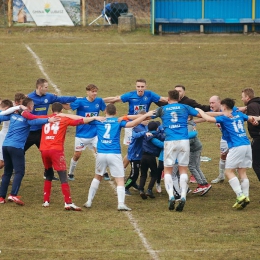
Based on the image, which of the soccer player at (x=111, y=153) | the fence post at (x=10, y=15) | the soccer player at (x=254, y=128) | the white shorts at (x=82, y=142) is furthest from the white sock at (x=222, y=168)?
the fence post at (x=10, y=15)

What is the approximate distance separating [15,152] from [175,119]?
3.19 metres

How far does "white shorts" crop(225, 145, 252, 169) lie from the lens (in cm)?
1476

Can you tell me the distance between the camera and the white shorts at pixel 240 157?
14758 mm

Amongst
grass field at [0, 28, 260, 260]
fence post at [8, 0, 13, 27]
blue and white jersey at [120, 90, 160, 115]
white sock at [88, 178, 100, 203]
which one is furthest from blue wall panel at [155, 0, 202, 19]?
white sock at [88, 178, 100, 203]

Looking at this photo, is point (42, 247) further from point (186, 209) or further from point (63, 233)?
point (186, 209)

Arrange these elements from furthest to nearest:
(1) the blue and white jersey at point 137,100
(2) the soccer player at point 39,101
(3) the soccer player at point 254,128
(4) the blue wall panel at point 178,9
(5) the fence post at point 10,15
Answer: (5) the fence post at point 10,15, (4) the blue wall panel at point 178,9, (1) the blue and white jersey at point 137,100, (2) the soccer player at point 39,101, (3) the soccer player at point 254,128

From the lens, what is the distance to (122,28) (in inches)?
1399

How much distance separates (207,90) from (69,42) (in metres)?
8.56

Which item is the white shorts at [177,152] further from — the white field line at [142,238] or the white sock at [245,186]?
the white field line at [142,238]

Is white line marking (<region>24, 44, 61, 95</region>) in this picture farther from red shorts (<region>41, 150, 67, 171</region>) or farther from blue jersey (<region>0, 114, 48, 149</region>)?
red shorts (<region>41, 150, 67, 171</region>)

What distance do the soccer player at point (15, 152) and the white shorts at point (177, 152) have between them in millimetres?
2662

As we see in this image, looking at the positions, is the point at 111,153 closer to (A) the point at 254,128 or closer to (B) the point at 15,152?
(B) the point at 15,152

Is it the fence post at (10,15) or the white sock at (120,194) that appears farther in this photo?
the fence post at (10,15)

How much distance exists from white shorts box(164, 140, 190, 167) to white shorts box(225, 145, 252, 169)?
0.85m
